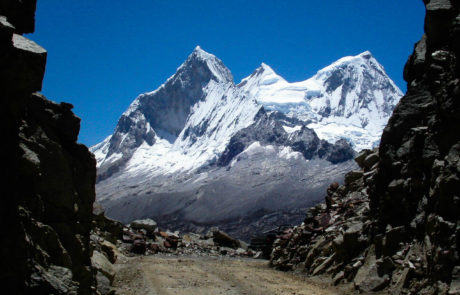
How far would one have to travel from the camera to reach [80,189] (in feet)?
37.0

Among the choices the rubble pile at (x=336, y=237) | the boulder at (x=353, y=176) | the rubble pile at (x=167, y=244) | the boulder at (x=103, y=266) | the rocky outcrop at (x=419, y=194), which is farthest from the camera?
the rubble pile at (x=167, y=244)

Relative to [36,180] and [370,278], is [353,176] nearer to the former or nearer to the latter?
[370,278]

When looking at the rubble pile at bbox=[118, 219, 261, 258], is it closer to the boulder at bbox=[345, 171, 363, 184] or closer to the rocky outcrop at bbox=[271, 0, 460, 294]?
the boulder at bbox=[345, 171, 363, 184]

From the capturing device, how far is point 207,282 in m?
17.3

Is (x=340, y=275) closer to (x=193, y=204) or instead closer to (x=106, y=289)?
(x=106, y=289)

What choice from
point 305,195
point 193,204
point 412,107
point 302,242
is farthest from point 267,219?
point 412,107

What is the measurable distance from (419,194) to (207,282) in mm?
8104

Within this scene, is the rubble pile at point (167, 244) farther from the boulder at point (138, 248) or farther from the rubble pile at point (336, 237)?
the rubble pile at point (336, 237)

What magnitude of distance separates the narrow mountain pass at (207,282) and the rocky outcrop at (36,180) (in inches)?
204

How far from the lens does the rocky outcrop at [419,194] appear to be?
1118 centimetres

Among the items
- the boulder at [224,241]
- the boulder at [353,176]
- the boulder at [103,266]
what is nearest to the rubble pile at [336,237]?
the boulder at [353,176]

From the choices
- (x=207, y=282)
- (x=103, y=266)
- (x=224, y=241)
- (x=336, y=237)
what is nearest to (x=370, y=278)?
(x=336, y=237)

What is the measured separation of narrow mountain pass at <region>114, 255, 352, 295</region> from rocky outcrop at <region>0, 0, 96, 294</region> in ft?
17.0

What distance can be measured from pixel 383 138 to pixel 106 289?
10797 millimetres
